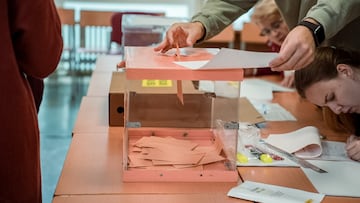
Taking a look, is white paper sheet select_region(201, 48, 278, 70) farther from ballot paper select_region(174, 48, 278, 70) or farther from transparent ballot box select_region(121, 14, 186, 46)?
transparent ballot box select_region(121, 14, 186, 46)

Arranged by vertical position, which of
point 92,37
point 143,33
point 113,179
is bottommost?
point 92,37

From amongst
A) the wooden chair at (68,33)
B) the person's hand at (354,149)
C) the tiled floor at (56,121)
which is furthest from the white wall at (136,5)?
the person's hand at (354,149)

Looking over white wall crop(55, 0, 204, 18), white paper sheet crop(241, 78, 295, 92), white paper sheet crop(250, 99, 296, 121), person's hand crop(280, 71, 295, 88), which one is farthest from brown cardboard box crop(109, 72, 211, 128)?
white wall crop(55, 0, 204, 18)

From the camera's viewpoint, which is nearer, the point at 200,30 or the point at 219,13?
the point at 200,30

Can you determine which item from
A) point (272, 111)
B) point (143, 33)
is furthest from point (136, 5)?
point (272, 111)

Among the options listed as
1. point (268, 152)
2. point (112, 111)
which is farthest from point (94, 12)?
point (268, 152)

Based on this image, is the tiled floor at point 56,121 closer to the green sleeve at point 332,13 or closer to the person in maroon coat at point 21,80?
the person in maroon coat at point 21,80

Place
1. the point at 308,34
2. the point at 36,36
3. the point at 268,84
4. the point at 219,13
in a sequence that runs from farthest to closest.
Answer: the point at 268,84
the point at 219,13
the point at 308,34
the point at 36,36

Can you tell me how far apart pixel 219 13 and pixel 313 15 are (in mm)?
543

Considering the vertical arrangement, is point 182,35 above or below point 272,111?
above

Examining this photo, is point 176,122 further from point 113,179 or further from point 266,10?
point 266,10

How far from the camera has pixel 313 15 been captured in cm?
125

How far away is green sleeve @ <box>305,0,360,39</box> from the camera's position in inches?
48.9

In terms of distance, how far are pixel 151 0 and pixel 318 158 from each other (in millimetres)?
4135
